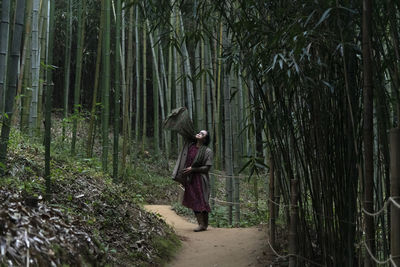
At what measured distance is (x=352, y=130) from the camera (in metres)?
2.28

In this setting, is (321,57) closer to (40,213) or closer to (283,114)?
(283,114)

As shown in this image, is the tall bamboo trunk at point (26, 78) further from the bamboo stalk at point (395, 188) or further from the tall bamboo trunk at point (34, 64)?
the bamboo stalk at point (395, 188)

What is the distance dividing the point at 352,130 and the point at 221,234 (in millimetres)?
2830

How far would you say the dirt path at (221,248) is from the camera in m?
3.77

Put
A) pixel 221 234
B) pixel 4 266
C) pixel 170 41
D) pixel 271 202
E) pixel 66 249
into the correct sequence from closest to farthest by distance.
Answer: pixel 4 266 → pixel 66 249 → pixel 170 41 → pixel 271 202 → pixel 221 234

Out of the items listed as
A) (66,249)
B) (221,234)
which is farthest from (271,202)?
(66,249)

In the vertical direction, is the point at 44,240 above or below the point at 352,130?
below

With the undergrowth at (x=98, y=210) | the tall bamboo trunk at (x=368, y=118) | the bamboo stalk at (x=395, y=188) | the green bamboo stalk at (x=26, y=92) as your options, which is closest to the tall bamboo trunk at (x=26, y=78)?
the green bamboo stalk at (x=26, y=92)

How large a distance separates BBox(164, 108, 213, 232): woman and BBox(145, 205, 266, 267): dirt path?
31 cm

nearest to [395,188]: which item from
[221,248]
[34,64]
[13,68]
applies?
[13,68]

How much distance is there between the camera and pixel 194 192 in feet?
16.4

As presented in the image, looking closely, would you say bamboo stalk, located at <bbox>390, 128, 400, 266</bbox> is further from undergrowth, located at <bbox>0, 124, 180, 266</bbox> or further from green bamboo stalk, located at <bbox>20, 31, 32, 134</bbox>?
green bamboo stalk, located at <bbox>20, 31, 32, 134</bbox>

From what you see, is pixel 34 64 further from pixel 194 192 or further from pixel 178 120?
pixel 194 192

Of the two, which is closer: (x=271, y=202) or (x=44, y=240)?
(x=44, y=240)
